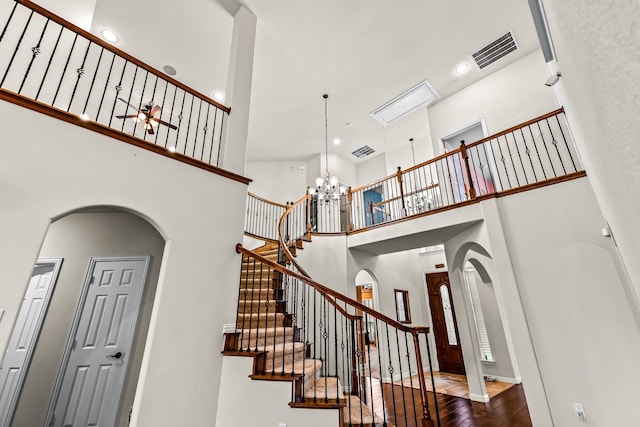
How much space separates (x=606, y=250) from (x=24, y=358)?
6.58m

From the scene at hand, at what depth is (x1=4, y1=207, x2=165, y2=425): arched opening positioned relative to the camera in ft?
10.4

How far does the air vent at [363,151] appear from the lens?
320 inches

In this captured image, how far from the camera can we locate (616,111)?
47 centimetres

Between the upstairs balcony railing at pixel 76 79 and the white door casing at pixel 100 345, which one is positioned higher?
the upstairs balcony railing at pixel 76 79

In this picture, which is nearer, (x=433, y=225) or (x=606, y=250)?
(x=606, y=250)

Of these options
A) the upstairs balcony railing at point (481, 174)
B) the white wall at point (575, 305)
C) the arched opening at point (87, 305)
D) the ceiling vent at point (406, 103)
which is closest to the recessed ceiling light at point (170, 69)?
the arched opening at point (87, 305)

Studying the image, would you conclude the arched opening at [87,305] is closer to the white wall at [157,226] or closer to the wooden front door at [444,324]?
the white wall at [157,226]

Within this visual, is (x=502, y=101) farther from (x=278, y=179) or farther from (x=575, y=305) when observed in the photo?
(x=278, y=179)

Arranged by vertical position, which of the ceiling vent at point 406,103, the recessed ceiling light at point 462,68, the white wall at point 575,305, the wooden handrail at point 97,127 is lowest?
the white wall at point 575,305

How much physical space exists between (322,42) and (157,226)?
161 inches

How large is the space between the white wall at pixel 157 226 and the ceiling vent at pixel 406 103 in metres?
4.48

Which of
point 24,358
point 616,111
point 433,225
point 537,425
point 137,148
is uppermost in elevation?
point 137,148

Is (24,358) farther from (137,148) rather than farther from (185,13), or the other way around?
(185,13)

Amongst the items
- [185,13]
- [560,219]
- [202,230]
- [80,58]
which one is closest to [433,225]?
[560,219]
